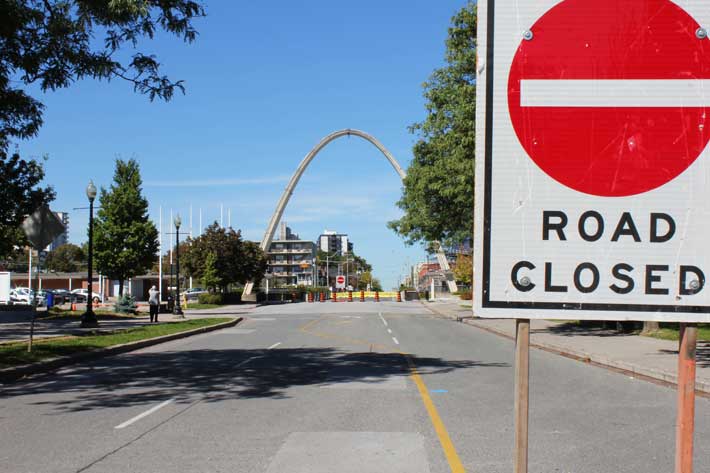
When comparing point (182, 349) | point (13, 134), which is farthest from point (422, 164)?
point (13, 134)

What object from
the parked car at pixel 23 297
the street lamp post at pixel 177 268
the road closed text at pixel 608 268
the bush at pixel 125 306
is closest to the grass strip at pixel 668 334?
the road closed text at pixel 608 268

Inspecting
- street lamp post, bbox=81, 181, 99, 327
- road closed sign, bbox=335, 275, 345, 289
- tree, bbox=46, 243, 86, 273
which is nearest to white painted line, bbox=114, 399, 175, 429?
street lamp post, bbox=81, 181, 99, 327

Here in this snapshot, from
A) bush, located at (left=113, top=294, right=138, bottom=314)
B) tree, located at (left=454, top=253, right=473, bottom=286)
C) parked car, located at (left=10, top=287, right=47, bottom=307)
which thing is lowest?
parked car, located at (left=10, top=287, right=47, bottom=307)

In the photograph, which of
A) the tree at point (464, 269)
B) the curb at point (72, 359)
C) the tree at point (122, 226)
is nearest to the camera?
the curb at point (72, 359)

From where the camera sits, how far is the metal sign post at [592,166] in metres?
2.50

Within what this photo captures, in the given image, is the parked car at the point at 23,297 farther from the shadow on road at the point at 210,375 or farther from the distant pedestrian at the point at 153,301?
the shadow on road at the point at 210,375

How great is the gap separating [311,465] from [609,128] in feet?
18.3

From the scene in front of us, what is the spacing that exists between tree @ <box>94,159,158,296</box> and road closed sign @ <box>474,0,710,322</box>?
49.5m

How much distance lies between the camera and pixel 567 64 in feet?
8.40

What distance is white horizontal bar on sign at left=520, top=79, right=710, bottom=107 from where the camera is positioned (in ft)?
8.20

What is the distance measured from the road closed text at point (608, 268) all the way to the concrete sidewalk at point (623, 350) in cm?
1094

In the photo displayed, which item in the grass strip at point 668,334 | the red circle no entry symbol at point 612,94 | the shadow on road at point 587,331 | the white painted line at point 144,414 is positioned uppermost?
the red circle no entry symbol at point 612,94

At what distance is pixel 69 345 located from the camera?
61.6 feet

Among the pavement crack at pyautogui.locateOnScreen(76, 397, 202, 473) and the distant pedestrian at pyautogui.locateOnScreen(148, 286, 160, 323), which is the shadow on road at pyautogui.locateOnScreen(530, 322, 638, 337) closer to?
the pavement crack at pyautogui.locateOnScreen(76, 397, 202, 473)
